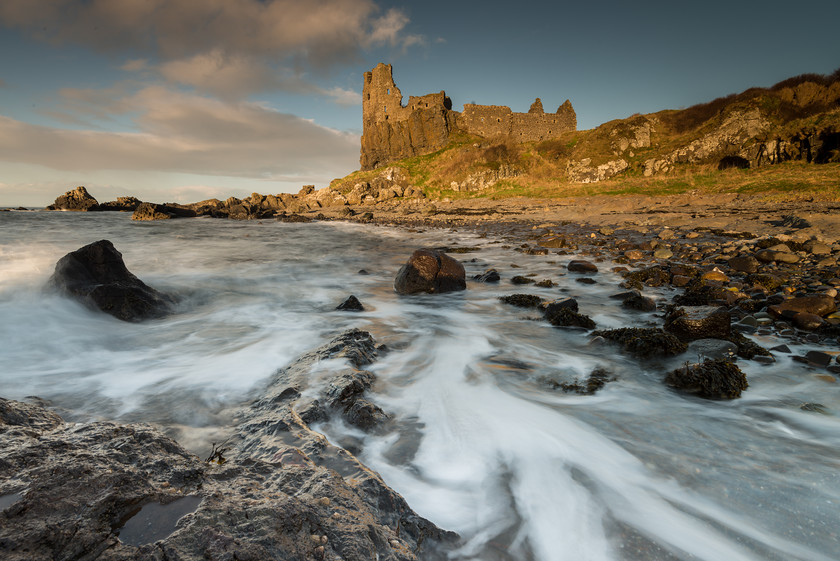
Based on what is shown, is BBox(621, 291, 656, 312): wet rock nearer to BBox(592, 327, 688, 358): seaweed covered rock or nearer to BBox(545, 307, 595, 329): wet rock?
BBox(545, 307, 595, 329): wet rock

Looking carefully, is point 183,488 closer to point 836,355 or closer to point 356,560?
point 356,560

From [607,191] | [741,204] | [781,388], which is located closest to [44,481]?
[781,388]

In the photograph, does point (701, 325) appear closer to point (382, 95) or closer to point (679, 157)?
point (679, 157)

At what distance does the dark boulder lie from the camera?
774 cm

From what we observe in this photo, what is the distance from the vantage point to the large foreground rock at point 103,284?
18.3ft

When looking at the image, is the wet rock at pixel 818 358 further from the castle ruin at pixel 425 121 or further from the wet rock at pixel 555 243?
the castle ruin at pixel 425 121

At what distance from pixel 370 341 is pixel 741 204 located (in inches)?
789

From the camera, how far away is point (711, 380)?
3490 mm

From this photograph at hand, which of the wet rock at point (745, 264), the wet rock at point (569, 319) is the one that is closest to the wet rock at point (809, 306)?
the wet rock at point (569, 319)

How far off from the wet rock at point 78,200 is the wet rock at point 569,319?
7536 cm

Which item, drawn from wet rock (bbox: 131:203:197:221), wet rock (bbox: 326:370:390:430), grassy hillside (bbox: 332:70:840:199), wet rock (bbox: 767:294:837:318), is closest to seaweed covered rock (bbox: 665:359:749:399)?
wet rock (bbox: 767:294:837:318)

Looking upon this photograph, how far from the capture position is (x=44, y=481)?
1.28 m

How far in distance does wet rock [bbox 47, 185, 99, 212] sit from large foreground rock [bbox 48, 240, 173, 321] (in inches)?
2745

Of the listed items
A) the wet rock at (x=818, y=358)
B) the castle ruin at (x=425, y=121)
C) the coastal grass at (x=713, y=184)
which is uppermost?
the castle ruin at (x=425, y=121)
